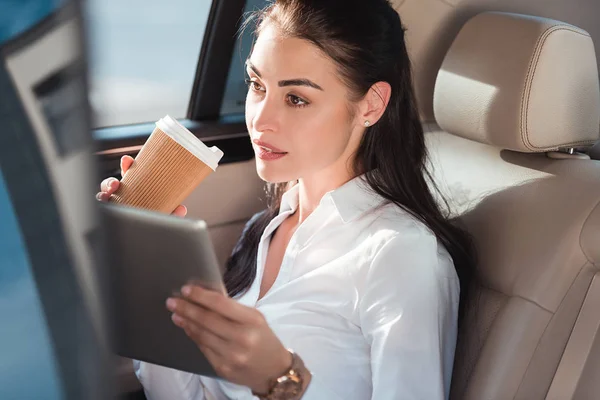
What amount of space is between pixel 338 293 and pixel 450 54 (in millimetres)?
613

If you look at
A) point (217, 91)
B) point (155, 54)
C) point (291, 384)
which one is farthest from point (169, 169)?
point (155, 54)

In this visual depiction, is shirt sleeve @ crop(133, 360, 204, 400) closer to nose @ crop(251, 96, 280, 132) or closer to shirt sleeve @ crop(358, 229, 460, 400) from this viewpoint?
shirt sleeve @ crop(358, 229, 460, 400)

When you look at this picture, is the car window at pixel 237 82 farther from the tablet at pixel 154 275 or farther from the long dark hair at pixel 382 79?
the tablet at pixel 154 275

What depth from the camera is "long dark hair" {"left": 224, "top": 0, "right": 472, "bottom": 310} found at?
60.2 inches

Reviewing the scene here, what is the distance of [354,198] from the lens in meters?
1.60

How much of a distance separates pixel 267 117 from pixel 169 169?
41 centimetres

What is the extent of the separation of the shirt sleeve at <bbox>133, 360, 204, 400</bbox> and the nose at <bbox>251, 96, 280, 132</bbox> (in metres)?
0.50

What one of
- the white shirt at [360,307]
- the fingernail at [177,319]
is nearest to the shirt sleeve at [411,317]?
the white shirt at [360,307]

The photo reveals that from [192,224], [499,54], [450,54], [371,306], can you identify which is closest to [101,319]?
[192,224]

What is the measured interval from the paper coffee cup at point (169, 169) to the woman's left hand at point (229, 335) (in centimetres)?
31

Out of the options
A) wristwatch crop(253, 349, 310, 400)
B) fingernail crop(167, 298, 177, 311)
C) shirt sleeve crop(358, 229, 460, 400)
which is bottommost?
shirt sleeve crop(358, 229, 460, 400)

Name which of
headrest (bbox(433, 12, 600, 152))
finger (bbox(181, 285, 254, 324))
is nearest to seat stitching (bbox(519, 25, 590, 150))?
headrest (bbox(433, 12, 600, 152))

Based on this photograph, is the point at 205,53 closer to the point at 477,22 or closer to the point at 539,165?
the point at 477,22

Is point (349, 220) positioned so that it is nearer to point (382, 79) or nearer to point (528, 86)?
point (382, 79)
